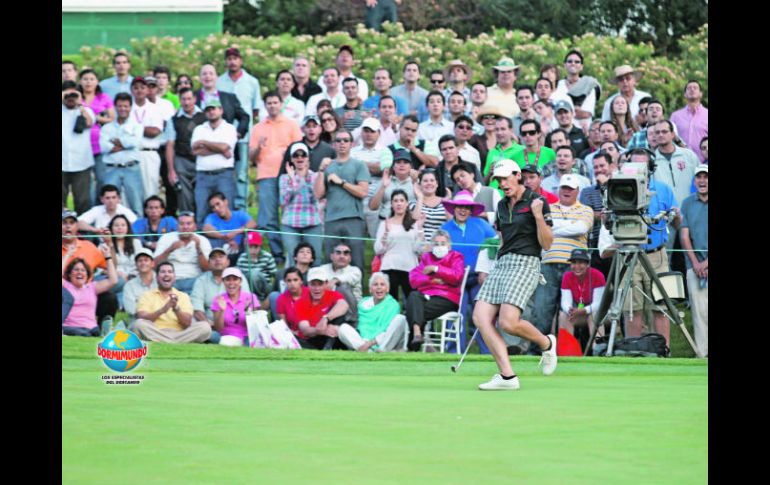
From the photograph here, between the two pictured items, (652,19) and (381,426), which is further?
(652,19)

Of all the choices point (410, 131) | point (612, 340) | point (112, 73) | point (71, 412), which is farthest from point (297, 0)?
point (71, 412)

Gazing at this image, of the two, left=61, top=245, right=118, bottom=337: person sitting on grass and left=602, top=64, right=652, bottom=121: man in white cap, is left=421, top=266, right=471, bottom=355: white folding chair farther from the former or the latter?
left=602, top=64, right=652, bottom=121: man in white cap

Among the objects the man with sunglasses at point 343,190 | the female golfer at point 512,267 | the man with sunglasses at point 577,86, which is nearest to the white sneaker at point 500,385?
the female golfer at point 512,267

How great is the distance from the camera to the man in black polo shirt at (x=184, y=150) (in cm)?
1725

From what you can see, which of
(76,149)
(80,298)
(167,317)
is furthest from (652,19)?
(80,298)

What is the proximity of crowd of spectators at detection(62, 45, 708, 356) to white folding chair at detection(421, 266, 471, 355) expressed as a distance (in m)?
0.10

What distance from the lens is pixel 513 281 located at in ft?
35.8

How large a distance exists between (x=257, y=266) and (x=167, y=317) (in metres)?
1.12

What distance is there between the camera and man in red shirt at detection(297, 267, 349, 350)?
48.5ft

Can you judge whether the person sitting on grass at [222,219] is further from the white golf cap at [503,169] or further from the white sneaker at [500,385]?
the white sneaker at [500,385]

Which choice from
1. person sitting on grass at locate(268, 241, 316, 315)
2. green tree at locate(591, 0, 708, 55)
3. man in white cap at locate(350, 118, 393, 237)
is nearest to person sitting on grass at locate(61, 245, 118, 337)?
person sitting on grass at locate(268, 241, 316, 315)

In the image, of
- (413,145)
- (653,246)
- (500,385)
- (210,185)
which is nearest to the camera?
(500,385)

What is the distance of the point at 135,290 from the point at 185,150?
2673 millimetres

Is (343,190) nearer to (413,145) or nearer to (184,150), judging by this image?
(413,145)
